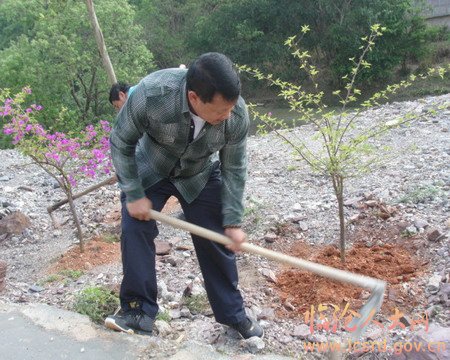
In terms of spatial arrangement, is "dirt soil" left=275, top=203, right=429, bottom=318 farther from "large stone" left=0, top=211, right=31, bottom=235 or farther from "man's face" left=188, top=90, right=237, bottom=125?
"large stone" left=0, top=211, right=31, bottom=235

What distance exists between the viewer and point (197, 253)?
9.87 feet

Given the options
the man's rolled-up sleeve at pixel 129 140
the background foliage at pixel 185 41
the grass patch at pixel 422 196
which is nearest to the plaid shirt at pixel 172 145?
the man's rolled-up sleeve at pixel 129 140

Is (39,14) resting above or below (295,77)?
above

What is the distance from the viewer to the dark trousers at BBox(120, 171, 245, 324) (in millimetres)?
2868

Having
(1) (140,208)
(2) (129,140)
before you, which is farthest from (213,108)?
(1) (140,208)

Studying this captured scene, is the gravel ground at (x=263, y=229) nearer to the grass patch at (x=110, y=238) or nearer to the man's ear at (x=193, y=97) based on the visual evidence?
the grass patch at (x=110, y=238)

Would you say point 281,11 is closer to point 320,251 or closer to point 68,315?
point 320,251

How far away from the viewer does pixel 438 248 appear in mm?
4074

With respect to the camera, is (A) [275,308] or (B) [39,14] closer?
(A) [275,308]

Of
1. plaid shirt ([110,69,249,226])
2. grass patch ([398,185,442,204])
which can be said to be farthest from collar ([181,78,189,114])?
grass patch ([398,185,442,204])

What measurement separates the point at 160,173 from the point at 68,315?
3.41 feet

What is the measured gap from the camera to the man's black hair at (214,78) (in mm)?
2359

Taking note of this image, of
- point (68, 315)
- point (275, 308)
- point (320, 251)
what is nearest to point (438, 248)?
point (320, 251)

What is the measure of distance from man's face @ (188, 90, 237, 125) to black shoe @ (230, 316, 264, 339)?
3.89 feet
